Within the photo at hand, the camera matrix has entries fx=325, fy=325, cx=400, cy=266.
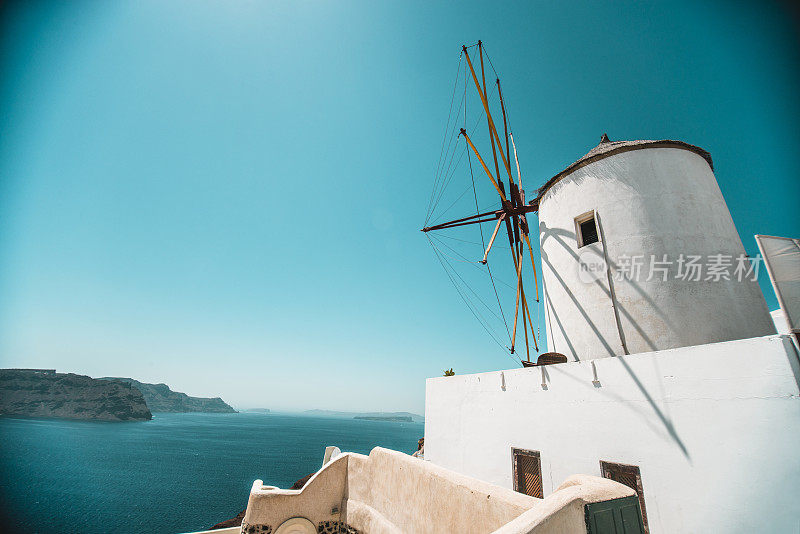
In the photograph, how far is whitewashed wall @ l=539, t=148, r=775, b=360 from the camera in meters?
8.36

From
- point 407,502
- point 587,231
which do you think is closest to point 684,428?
point 407,502

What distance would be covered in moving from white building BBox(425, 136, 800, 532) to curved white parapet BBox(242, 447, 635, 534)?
12.6 feet

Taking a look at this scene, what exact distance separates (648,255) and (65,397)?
705ft

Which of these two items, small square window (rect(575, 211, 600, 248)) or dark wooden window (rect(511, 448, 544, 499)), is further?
small square window (rect(575, 211, 600, 248))

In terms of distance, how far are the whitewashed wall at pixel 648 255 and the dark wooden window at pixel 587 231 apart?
0.26m

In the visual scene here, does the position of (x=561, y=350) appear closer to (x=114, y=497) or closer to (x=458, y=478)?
(x=458, y=478)

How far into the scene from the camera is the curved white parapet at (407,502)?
120 inches

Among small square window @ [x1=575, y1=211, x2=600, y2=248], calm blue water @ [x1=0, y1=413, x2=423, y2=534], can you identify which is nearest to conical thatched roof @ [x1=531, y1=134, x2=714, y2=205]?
small square window @ [x1=575, y1=211, x2=600, y2=248]

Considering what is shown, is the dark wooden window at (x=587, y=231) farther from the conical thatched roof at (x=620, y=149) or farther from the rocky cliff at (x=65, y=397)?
the rocky cliff at (x=65, y=397)

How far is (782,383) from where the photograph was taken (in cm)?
505

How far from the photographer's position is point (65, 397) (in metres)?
145

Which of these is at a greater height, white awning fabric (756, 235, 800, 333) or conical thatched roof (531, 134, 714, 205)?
conical thatched roof (531, 134, 714, 205)

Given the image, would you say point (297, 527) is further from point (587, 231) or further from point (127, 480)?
point (127, 480)

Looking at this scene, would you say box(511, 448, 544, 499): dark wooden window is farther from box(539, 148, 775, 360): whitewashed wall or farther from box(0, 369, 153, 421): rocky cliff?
box(0, 369, 153, 421): rocky cliff
